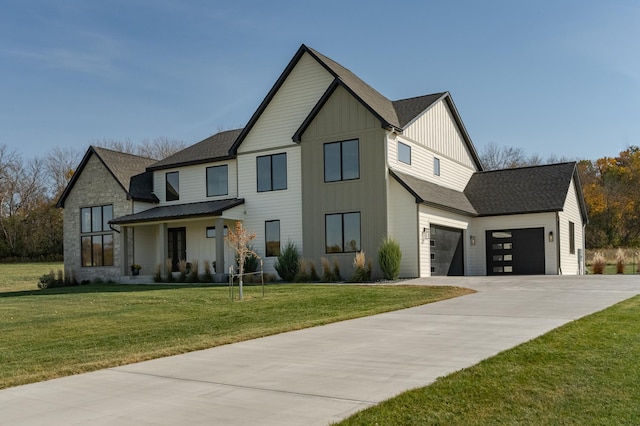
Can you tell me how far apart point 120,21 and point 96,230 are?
14.0 m

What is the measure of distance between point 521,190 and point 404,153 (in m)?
6.93

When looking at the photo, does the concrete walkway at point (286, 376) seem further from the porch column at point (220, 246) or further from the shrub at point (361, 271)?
the porch column at point (220, 246)

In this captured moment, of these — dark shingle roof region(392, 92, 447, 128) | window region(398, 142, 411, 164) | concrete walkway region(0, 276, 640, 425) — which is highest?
dark shingle roof region(392, 92, 447, 128)

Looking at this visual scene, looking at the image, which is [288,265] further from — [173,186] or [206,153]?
[173,186]

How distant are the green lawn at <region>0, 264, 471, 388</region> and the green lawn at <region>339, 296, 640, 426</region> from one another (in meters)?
4.20

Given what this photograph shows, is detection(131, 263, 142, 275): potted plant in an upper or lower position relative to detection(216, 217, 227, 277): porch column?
lower

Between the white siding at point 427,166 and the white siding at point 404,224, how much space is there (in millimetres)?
1154

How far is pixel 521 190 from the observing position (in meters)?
28.7

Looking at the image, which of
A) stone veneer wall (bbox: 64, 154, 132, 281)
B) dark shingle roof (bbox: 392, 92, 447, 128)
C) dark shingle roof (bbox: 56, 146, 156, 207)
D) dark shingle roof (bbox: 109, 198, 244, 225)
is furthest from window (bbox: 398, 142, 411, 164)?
stone veneer wall (bbox: 64, 154, 132, 281)

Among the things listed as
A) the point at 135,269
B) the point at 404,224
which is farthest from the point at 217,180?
the point at 404,224

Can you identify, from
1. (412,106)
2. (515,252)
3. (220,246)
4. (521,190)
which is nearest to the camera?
(220,246)

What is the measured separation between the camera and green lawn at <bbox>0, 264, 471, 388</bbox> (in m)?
8.62

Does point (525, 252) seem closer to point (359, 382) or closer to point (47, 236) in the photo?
point (359, 382)

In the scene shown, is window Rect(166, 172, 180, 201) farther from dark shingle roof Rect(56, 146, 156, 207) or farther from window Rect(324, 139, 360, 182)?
window Rect(324, 139, 360, 182)
